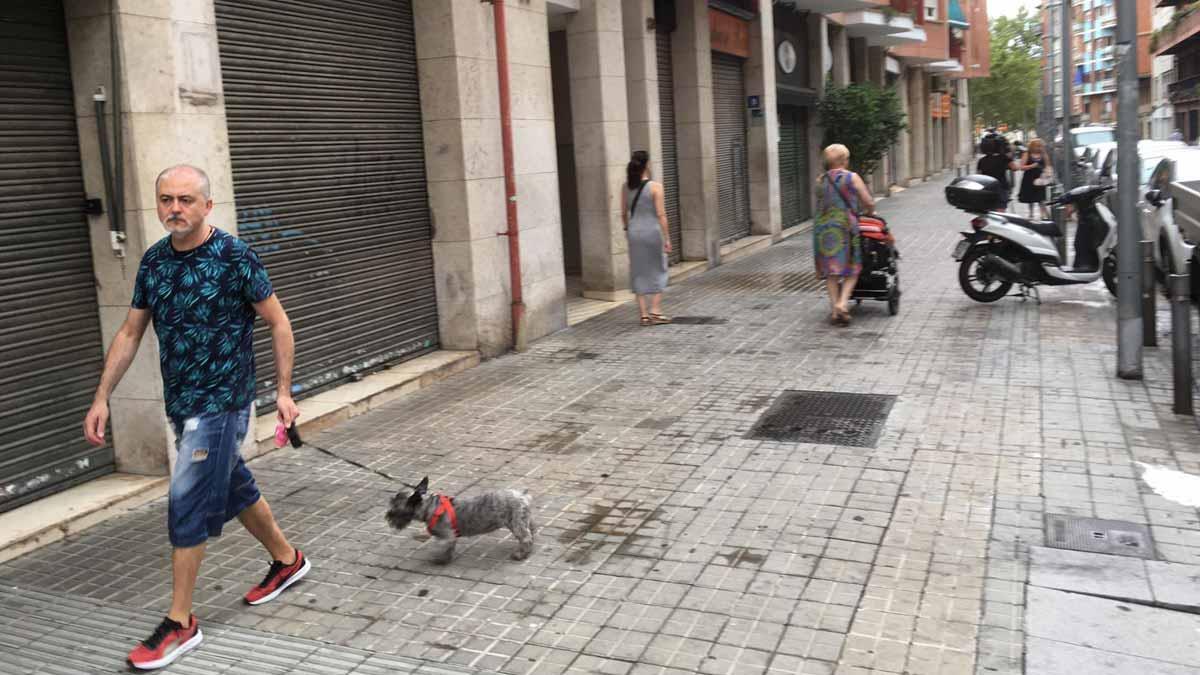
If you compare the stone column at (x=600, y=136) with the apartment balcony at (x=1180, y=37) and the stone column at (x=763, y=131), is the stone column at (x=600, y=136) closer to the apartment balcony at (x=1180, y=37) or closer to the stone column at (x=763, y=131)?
the stone column at (x=763, y=131)

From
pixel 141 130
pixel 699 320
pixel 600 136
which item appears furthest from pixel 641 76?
pixel 141 130

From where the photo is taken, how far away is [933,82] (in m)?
50.2

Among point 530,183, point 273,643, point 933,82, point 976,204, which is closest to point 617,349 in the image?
point 530,183

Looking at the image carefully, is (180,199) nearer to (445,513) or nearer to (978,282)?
(445,513)

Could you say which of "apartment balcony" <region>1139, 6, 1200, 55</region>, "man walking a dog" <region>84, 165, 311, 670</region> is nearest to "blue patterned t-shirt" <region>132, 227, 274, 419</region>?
"man walking a dog" <region>84, 165, 311, 670</region>

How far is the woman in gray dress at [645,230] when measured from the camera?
1137cm

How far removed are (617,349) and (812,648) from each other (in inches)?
255

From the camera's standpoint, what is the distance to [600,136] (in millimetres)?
13281

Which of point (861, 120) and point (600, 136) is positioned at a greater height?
point (861, 120)

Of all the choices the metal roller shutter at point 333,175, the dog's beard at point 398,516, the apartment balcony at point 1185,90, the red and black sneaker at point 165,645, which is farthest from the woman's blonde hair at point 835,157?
the apartment balcony at point 1185,90

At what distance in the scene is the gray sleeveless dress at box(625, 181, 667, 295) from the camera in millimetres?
11461

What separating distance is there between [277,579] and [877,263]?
7967 millimetres

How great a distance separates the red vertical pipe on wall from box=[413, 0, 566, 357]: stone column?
0.06 m

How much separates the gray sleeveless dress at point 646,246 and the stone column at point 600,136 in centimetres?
189
